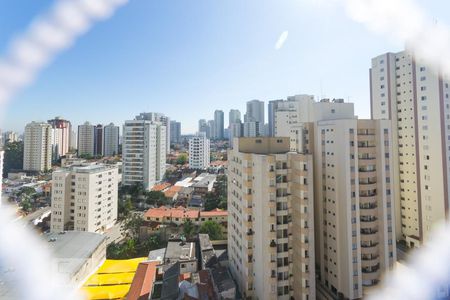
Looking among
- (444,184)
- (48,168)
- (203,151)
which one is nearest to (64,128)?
(48,168)

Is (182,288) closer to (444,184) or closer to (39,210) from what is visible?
(444,184)

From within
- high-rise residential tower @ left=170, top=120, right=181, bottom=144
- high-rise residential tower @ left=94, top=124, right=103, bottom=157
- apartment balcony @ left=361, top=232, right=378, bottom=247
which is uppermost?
high-rise residential tower @ left=170, top=120, right=181, bottom=144

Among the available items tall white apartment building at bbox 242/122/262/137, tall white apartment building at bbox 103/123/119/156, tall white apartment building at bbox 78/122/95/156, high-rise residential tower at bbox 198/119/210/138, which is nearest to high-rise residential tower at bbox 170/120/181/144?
high-rise residential tower at bbox 198/119/210/138

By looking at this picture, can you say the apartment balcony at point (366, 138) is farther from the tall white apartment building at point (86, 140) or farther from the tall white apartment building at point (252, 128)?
the tall white apartment building at point (86, 140)

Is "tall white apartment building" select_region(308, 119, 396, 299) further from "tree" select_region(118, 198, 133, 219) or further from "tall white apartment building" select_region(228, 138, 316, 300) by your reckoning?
"tree" select_region(118, 198, 133, 219)

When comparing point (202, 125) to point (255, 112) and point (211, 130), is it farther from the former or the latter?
point (255, 112)

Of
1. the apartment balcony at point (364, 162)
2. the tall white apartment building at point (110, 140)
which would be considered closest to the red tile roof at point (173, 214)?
the apartment balcony at point (364, 162)

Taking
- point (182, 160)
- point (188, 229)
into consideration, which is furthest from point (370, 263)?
point (182, 160)
